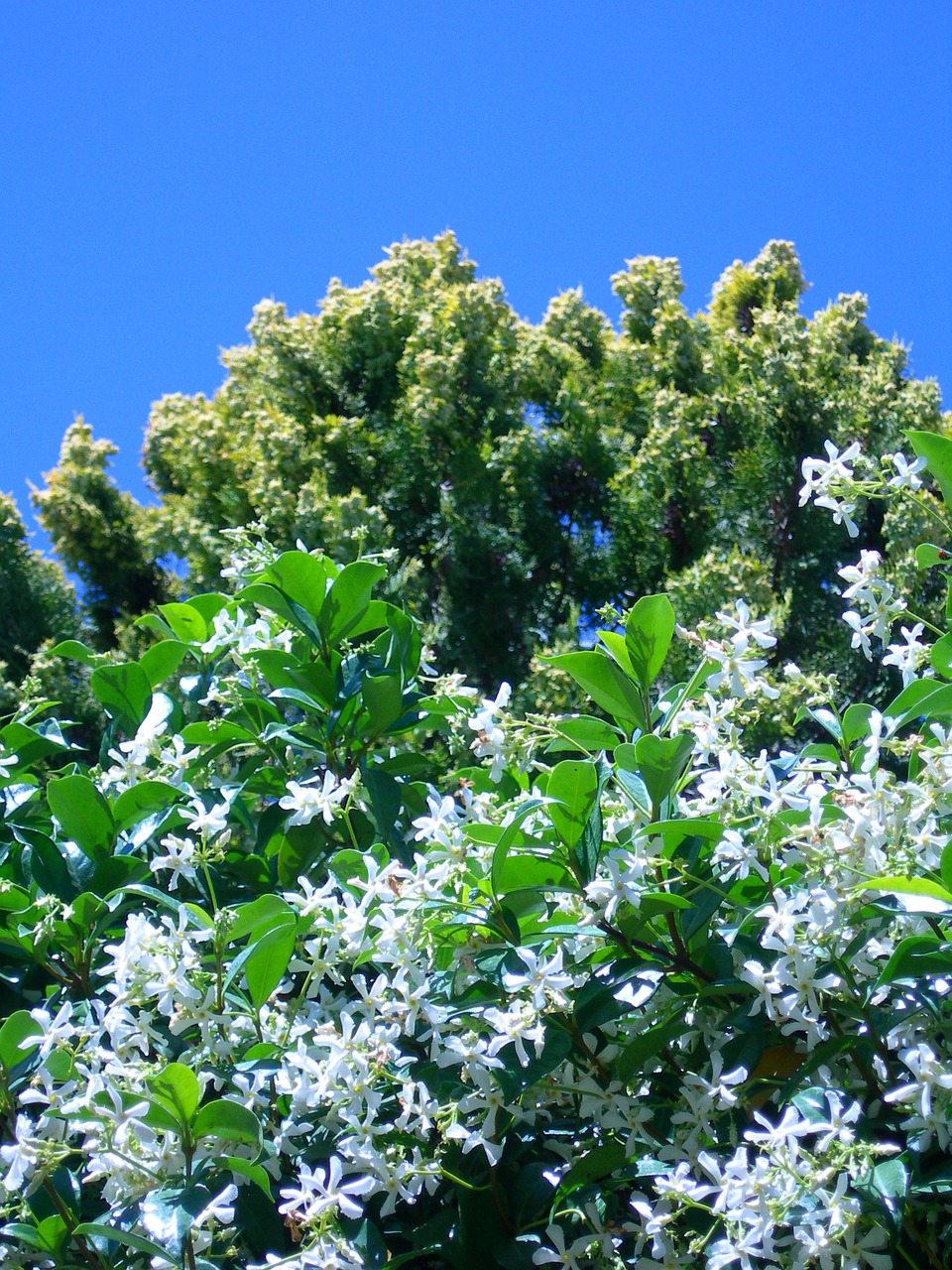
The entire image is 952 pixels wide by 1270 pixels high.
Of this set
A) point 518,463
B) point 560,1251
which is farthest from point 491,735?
point 518,463

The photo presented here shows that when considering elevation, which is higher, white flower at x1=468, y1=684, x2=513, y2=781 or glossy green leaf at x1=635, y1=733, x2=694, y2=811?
white flower at x1=468, y1=684, x2=513, y2=781

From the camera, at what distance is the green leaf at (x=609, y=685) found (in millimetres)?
1341

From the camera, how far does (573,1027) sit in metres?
1.22

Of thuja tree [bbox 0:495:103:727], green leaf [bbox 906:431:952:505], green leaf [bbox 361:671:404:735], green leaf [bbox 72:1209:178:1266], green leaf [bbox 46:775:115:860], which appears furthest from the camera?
thuja tree [bbox 0:495:103:727]

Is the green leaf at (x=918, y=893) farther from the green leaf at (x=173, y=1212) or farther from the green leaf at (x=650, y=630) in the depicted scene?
the green leaf at (x=173, y=1212)

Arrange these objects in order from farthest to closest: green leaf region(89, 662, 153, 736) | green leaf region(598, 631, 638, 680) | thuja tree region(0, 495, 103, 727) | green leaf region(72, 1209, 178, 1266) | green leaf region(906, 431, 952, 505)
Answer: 1. thuja tree region(0, 495, 103, 727)
2. green leaf region(89, 662, 153, 736)
3. green leaf region(598, 631, 638, 680)
4. green leaf region(906, 431, 952, 505)
5. green leaf region(72, 1209, 178, 1266)

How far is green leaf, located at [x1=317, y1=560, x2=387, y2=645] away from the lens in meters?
1.71

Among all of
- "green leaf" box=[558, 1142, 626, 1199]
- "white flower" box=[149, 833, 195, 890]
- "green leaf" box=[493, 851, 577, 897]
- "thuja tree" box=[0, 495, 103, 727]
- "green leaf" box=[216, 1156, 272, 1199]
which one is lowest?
"green leaf" box=[558, 1142, 626, 1199]

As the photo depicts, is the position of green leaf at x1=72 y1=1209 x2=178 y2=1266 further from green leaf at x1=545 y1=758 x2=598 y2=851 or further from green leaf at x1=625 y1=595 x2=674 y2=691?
green leaf at x1=625 y1=595 x2=674 y2=691

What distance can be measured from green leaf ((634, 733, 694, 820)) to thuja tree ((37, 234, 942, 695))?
606 centimetres

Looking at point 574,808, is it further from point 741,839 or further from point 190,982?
point 190,982

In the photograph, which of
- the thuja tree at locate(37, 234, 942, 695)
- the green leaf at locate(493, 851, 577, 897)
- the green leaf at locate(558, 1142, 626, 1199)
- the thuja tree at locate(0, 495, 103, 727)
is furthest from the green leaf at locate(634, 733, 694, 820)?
the thuja tree at locate(0, 495, 103, 727)

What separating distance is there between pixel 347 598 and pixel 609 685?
1.74 ft

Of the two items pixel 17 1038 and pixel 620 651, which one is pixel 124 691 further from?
pixel 620 651
